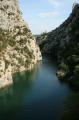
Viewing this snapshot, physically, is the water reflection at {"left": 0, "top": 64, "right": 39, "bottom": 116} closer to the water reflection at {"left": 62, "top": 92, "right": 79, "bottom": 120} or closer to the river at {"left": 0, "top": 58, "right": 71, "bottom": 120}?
the river at {"left": 0, "top": 58, "right": 71, "bottom": 120}

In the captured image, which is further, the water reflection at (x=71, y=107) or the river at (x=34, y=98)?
the river at (x=34, y=98)

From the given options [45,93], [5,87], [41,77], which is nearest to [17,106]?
[45,93]

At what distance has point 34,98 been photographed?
12356cm

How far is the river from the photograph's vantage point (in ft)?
330

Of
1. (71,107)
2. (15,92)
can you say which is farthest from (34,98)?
(71,107)

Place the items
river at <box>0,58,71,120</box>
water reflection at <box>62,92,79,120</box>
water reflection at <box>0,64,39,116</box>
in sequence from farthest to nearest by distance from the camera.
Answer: water reflection at <box>0,64,39,116</box> → river at <box>0,58,71,120</box> → water reflection at <box>62,92,79,120</box>

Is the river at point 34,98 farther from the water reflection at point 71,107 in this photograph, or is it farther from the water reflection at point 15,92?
the water reflection at point 71,107

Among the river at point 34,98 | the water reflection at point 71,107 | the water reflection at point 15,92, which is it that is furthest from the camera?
the water reflection at point 15,92

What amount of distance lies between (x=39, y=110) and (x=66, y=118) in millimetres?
13334

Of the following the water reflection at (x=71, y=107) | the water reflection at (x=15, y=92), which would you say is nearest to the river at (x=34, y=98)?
the water reflection at (x=15, y=92)

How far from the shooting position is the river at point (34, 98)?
330ft

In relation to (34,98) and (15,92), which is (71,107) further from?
(15,92)

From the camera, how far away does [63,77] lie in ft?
525

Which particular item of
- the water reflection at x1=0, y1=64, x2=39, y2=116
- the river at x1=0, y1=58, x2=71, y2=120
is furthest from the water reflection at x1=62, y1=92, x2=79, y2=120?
the water reflection at x1=0, y1=64, x2=39, y2=116
